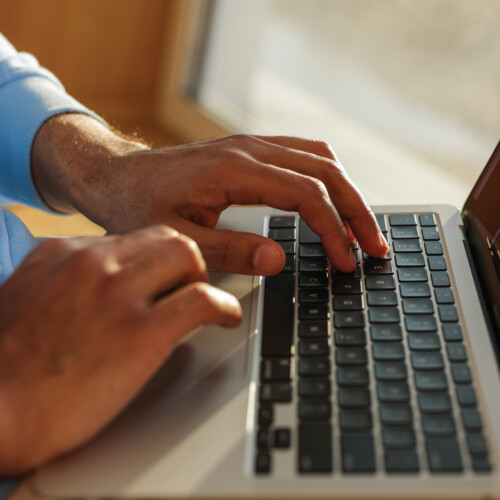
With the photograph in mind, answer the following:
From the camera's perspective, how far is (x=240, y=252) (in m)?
0.58

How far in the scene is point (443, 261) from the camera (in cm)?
61

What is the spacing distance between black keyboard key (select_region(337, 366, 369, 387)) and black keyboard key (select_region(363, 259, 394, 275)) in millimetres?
132

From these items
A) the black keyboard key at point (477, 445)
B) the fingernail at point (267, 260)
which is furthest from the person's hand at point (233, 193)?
the black keyboard key at point (477, 445)

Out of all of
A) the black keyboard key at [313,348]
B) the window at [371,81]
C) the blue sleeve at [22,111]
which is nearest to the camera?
the black keyboard key at [313,348]

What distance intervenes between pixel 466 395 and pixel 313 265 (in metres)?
0.20

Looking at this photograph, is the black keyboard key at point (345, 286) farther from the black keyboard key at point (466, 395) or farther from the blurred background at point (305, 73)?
the blurred background at point (305, 73)

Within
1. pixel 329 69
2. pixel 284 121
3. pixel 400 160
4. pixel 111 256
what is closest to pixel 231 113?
pixel 284 121

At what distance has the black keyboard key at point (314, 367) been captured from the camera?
0.49 meters

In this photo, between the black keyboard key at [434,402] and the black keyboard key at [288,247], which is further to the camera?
the black keyboard key at [288,247]

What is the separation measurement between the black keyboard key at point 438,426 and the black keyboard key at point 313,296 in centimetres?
A: 16

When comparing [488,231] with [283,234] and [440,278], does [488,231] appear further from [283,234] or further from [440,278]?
[283,234]

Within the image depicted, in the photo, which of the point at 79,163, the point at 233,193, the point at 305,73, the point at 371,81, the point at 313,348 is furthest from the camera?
the point at 305,73

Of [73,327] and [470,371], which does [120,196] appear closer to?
[73,327]

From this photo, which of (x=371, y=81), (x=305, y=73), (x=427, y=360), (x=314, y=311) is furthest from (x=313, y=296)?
(x=305, y=73)
